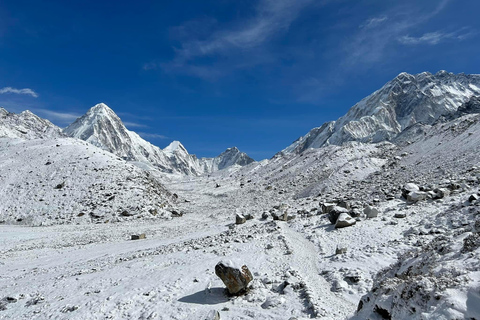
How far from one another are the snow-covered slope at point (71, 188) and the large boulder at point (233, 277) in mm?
27564

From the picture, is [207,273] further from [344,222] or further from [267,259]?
[344,222]

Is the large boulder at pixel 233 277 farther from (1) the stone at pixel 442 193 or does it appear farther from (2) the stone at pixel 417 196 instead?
(1) the stone at pixel 442 193

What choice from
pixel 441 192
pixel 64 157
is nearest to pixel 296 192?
pixel 441 192

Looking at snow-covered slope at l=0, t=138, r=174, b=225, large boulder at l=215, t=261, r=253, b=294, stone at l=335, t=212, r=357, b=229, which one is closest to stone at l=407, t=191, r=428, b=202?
stone at l=335, t=212, r=357, b=229

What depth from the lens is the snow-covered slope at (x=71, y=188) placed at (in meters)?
36.3

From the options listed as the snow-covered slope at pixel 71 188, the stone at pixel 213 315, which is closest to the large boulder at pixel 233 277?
the stone at pixel 213 315

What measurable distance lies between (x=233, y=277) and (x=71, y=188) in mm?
38345

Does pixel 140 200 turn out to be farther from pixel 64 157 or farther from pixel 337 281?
pixel 337 281

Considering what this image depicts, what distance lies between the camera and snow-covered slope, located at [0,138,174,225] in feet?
119

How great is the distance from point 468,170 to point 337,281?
2531 centimetres

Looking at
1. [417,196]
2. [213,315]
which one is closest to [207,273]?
[213,315]

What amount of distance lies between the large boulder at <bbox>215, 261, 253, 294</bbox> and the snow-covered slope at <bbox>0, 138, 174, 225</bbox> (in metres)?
27.6

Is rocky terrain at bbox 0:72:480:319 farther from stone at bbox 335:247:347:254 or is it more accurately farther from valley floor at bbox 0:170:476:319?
stone at bbox 335:247:347:254

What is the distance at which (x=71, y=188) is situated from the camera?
41.7 meters
